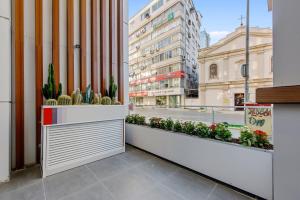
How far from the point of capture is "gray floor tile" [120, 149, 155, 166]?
11.0 ft

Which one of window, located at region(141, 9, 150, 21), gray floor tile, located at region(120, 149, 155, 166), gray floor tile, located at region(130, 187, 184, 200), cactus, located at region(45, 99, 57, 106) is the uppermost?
window, located at region(141, 9, 150, 21)

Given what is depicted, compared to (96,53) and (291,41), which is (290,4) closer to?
(291,41)

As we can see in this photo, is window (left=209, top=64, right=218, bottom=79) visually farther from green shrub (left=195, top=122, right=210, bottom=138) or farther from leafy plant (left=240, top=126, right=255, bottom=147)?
leafy plant (left=240, top=126, right=255, bottom=147)

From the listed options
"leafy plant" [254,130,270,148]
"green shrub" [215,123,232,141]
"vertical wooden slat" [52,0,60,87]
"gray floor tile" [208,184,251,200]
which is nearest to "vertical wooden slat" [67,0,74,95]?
"vertical wooden slat" [52,0,60,87]

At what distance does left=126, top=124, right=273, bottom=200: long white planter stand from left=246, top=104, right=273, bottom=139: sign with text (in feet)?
5.95

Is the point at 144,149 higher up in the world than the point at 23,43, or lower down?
lower down

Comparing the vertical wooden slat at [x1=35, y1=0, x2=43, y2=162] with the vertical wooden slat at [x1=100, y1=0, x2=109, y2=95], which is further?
the vertical wooden slat at [x1=100, y1=0, x2=109, y2=95]

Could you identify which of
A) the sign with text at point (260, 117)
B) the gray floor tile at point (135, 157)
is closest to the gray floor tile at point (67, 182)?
the gray floor tile at point (135, 157)

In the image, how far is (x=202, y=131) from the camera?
2.81m

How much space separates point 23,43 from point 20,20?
43 cm

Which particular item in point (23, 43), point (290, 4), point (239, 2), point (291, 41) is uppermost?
point (239, 2)

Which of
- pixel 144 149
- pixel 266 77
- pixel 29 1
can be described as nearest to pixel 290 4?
pixel 144 149

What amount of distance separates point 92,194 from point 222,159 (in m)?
1.99

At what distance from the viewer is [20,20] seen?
118 inches
